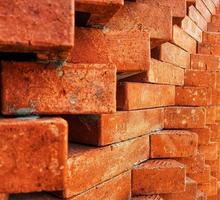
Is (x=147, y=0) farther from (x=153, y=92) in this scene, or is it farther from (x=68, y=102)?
(x=68, y=102)

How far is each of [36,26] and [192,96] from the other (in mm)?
1979

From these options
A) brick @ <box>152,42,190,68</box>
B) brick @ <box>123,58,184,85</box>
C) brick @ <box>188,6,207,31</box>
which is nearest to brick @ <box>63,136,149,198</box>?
brick @ <box>123,58,184,85</box>

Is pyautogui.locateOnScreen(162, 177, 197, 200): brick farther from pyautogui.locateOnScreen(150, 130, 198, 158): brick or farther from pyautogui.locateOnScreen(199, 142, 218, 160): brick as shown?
pyautogui.locateOnScreen(199, 142, 218, 160): brick

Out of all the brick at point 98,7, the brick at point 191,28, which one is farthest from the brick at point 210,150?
the brick at point 98,7

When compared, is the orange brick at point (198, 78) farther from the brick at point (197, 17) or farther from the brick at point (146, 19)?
the brick at point (146, 19)

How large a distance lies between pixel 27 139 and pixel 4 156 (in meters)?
0.09

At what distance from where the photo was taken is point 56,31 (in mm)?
1065

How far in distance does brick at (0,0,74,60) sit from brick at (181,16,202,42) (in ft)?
6.97

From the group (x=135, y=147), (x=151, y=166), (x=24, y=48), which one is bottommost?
(x=151, y=166)

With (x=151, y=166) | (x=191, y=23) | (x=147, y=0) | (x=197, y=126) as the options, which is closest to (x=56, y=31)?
(x=147, y=0)

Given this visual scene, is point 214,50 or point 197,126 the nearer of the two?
point 197,126

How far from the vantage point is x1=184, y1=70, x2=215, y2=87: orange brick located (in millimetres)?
2906

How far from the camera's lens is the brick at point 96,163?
4.81ft

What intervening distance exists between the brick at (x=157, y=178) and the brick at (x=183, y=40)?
1118 millimetres
